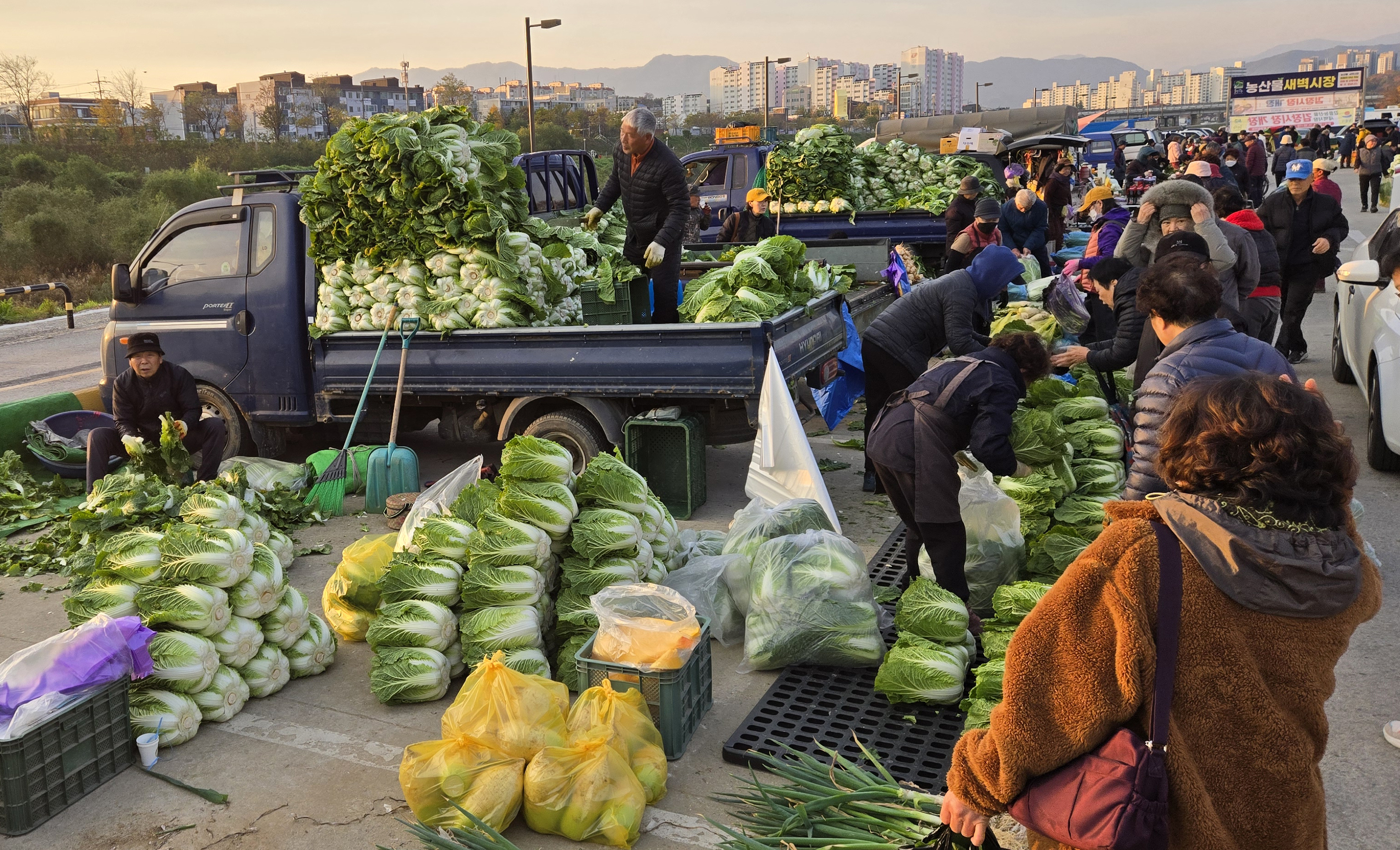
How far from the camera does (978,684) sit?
13.1 ft

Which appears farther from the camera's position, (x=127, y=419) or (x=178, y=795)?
(x=127, y=419)

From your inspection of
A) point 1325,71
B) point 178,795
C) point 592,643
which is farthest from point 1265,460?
point 1325,71

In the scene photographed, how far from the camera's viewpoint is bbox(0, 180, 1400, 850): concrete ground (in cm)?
359

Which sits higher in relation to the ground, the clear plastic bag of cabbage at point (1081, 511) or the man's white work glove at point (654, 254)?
the man's white work glove at point (654, 254)

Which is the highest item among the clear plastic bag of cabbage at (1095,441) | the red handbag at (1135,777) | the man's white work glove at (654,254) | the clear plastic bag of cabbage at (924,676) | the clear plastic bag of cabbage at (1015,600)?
the man's white work glove at (654,254)

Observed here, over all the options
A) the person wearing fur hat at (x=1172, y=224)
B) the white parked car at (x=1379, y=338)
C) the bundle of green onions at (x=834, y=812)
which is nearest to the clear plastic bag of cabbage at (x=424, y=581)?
the bundle of green onions at (x=834, y=812)

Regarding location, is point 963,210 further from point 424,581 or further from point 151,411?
point 424,581

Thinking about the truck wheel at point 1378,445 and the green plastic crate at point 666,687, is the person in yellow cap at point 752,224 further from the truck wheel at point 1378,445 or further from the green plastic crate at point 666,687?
the green plastic crate at point 666,687

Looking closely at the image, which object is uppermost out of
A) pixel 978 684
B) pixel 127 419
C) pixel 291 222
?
pixel 291 222

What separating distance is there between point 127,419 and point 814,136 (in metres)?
10.7

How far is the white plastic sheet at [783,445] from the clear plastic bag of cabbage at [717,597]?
3.94ft

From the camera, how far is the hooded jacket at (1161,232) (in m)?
6.28

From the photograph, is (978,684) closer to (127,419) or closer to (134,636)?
(134,636)

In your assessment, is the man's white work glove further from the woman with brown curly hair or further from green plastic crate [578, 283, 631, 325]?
the woman with brown curly hair
